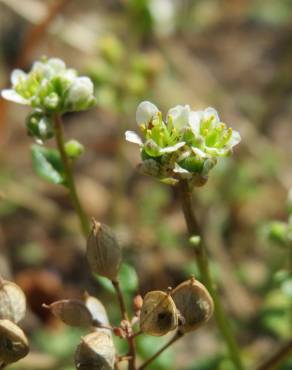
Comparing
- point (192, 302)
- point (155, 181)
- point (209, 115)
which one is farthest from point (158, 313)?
point (155, 181)

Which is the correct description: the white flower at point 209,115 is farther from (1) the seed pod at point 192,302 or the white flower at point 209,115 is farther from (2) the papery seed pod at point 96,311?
(2) the papery seed pod at point 96,311

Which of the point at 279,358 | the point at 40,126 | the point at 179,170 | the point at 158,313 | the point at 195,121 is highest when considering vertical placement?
the point at 40,126

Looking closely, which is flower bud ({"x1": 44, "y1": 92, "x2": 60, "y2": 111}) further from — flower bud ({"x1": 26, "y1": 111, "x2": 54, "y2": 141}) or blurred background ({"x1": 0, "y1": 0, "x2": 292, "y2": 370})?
blurred background ({"x1": 0, "y1": 0, "x2": 292, "y2": 370})

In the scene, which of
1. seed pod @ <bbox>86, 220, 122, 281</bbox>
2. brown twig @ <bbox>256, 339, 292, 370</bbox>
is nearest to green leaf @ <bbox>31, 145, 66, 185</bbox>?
seed pod @ <bbox>86, 220, 122, 281</bbox>

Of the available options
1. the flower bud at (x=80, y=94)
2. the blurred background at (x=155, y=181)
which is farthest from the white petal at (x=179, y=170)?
the blurred background at (x=155, y=181)

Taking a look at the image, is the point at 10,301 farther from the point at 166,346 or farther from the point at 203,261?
the point at 203,261

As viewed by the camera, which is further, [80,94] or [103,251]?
[80,94]
